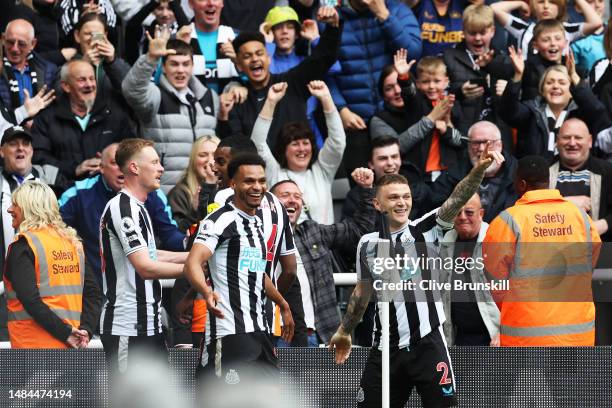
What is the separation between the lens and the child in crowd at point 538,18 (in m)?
13.0

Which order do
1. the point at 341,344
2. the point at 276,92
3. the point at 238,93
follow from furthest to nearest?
the point at 238,93 < the point at 276,92 < the point at 341,344

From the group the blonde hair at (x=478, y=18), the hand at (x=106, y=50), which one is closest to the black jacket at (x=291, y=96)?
the hand at (x=106, y=50)

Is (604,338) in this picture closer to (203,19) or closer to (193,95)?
(193,95)

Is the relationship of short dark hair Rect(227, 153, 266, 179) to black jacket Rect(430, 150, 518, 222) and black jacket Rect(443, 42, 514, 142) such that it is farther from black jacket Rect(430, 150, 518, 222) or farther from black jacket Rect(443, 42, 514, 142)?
black jacket Rect(443, 42, 514, 142)

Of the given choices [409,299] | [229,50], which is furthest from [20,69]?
[409,299]

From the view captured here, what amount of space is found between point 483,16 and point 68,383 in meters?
5.41

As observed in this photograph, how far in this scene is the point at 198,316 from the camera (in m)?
9.16

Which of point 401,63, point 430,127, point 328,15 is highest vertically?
point 328,15

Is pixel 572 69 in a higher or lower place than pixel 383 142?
higher

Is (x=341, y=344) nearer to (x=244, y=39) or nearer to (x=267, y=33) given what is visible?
(x=244, y=39)

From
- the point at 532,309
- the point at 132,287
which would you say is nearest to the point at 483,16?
the point at 532,309

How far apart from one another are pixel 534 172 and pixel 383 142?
7.61ft

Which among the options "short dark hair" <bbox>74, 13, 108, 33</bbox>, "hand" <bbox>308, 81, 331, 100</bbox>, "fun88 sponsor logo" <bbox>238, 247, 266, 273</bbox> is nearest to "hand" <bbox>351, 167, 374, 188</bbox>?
"hand" <bbox>308, 81, 331, 100</bbox>

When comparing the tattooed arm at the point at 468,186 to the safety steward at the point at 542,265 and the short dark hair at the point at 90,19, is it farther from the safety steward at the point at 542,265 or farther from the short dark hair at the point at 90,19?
the short dark hair at the point at 90,19
